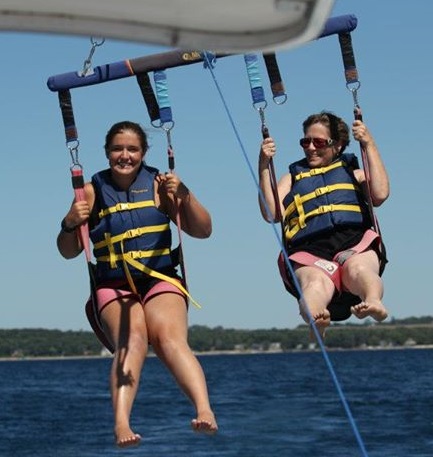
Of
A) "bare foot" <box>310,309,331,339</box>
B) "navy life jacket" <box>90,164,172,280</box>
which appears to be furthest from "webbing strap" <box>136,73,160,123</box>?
"bare foot" <box>310,309,331,339</box>

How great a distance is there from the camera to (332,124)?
9.09 meters

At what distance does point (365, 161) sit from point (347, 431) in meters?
53.5

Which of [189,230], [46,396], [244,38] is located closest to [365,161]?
[189,230]

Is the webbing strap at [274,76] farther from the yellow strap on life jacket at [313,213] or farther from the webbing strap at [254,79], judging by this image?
the yellow strap on life jacket at [313,213]

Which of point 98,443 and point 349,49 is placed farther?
point 98,443

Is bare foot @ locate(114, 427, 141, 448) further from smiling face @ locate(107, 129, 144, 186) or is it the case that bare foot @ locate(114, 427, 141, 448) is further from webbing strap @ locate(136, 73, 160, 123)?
webbing strap @ locate(136, 73, 160, 123)

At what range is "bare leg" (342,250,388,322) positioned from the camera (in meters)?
8.09

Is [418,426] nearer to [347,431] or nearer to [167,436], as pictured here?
[347,431]

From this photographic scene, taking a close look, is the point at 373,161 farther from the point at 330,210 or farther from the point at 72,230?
the point at 72,230

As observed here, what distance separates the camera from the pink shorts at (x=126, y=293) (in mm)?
8367

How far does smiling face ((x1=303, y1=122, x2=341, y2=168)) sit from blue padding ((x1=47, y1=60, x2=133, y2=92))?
1.22m

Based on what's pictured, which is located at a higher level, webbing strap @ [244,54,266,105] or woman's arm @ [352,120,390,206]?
webbing strap @ [244,54,266,105]

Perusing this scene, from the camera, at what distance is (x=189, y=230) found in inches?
330

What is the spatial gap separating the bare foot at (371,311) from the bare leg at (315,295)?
0.18m
